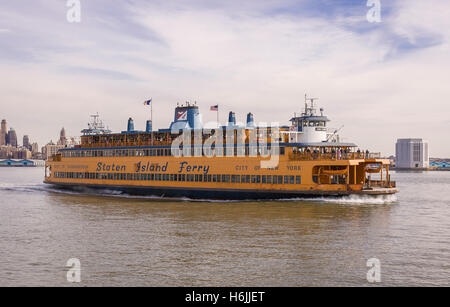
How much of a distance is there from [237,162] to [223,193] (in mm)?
3541

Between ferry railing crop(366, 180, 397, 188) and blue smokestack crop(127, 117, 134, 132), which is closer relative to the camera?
ferry railing crop(366, 180, 397, 188)

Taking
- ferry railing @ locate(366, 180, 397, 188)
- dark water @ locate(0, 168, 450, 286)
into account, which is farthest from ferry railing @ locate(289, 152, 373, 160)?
dark water @ locate(0, 168, 450, 286)

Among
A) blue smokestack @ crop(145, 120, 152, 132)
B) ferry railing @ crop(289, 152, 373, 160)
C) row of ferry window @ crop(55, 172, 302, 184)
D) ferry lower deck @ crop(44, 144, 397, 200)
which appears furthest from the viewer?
blue smokestack @ crop(145, 120, 152, 132)

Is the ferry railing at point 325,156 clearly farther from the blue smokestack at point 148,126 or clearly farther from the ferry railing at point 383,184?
the blue smokestack at point 148,126

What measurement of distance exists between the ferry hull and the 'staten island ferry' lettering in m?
0.09

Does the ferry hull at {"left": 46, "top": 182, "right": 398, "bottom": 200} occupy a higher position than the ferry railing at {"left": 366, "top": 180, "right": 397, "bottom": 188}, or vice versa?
the ferry railing at {"left": 366, "top": 180, "right": 397, "bottom": 188}

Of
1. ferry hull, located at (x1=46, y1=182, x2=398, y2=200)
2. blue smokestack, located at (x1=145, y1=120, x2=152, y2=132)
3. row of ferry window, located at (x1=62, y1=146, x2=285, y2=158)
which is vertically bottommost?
ferry hull, located at (x1=46, y1=182, x2=398, y2=200)

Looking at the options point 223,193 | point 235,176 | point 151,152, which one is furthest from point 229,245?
point 151,152

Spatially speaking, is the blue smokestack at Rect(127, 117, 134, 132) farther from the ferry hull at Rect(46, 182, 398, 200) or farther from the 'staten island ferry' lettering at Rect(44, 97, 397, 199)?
the ferry hull at Rect(46, 182, 398, 200)

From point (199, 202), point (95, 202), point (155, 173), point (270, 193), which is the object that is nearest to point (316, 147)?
point (270, 193)

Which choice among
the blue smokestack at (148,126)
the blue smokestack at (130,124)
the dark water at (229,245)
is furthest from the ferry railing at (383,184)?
the blue smokestack at (130,124)

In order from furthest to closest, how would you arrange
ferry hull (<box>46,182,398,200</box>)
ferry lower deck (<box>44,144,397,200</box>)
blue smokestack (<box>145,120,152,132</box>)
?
blue smokestack (<box>145,120,152,132</box>) → ferry lower deck (<box>44,144,397,200</box>) → ferry hull (<box>46,182,398,200</box>)

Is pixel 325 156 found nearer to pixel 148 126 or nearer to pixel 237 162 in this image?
pixel 237 162

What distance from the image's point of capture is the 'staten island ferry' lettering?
4262cm
